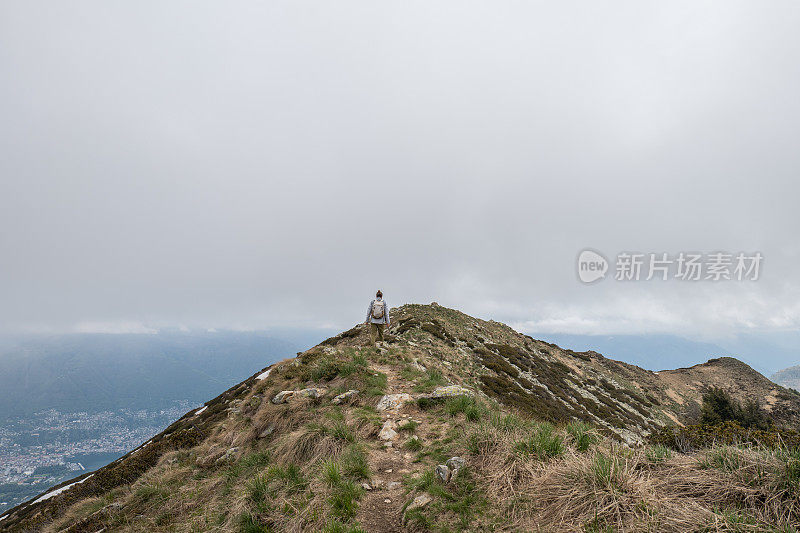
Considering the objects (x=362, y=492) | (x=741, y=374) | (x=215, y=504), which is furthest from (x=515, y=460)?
(x=741, y=374)

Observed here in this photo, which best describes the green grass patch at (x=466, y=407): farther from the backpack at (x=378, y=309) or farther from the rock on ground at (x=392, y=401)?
the backpack at (x=378, y=309)

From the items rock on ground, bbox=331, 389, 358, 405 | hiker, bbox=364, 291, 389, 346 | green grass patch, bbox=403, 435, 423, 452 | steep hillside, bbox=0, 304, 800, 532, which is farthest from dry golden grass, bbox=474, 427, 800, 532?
hiker, bbox=364, 291, 389, 346

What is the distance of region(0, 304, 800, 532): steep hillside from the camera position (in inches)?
152

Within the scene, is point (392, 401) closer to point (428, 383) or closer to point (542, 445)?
point (428, 383)

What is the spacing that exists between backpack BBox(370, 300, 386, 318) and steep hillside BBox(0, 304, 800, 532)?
2.16 meters

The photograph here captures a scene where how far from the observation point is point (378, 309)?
1645cm

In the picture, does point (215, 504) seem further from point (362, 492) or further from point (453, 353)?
point (453, 353)

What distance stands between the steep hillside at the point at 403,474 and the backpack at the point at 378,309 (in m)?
2.16

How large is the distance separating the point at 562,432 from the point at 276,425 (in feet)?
26.9

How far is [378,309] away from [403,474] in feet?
33.6

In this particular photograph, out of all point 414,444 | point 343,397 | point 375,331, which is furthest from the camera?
point 375,331

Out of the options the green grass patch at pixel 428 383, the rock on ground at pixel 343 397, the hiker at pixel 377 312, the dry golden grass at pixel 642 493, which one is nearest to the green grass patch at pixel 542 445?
the dry golden grass at pixel 642 493

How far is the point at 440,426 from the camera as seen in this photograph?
8.11 m

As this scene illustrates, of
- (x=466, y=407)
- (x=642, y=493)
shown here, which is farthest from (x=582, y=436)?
(x=466, y=407)
